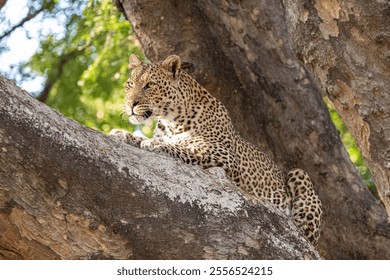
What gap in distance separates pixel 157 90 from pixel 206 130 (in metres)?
0.70

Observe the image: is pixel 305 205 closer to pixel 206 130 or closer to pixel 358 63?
pixel 206 130

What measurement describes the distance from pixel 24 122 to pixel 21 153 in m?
0.22

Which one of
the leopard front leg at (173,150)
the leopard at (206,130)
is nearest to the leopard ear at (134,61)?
the leopard at (206,130)

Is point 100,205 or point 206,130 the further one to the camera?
point 206,130

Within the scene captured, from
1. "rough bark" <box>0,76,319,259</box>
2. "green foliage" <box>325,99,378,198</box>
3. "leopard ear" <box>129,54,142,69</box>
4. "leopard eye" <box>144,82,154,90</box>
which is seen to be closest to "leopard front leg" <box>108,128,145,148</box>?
"leopard eye" <box>144,82,154,90</box>

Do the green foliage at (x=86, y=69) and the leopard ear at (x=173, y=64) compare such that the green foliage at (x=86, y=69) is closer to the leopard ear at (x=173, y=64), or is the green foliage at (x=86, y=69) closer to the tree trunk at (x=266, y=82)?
the tree trunk at (x=266, y=82)

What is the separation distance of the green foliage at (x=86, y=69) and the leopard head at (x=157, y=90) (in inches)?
158

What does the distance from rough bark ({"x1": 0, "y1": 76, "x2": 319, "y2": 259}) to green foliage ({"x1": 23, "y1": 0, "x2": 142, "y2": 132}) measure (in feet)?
26.3

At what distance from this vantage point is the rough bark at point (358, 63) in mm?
6418

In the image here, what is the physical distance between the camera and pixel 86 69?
14.8m

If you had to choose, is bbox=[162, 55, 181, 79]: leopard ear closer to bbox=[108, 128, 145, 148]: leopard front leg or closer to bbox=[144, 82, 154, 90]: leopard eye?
bbox=[144, 82, 154, 90]: leopard eye

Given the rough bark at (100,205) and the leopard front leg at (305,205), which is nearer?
the rough bark at (100,205)

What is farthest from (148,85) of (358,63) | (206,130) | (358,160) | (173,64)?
(358,160)

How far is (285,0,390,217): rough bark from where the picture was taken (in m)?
6.42
